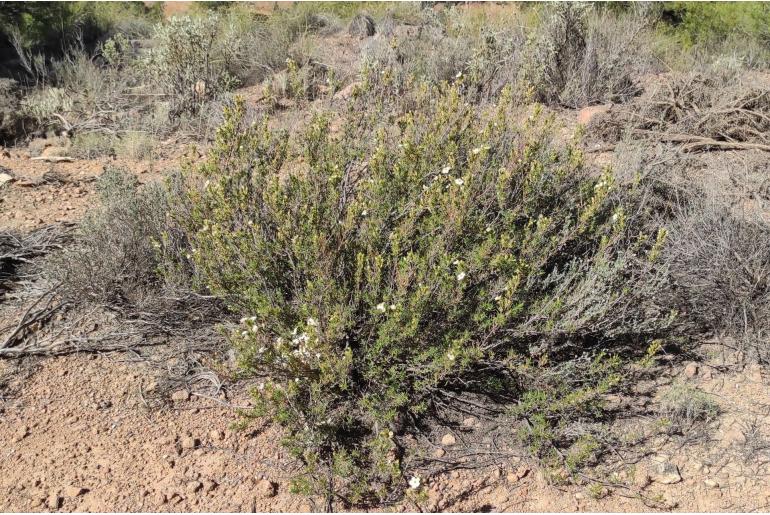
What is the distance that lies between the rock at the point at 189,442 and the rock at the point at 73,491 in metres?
0.45

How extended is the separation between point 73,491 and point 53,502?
0.27 ft

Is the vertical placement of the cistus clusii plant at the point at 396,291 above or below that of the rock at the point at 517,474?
above

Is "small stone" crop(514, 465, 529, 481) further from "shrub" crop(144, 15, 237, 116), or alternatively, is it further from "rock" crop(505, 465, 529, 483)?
"shrub" crop(144, 15, 237, 116)

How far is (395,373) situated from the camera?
114 inches

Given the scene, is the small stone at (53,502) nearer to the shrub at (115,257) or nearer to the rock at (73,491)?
the rock at (73,491)

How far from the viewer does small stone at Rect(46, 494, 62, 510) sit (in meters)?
2.66

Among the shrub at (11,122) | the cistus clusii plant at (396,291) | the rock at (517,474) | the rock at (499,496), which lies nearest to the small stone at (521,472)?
the rock at (517,474)

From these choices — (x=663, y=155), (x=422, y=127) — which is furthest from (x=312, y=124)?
(x=663, y=155)

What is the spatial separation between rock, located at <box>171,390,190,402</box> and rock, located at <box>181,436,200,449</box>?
273mm

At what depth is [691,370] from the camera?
3449mm

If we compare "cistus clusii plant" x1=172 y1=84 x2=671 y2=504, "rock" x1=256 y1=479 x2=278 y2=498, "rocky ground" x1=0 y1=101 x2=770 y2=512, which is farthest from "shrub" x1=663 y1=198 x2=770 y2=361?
"rock" x1=256 y1=479 x2=278 y2=498

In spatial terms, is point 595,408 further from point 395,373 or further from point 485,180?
point 485,180

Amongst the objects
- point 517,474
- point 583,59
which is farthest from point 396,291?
point 583,59

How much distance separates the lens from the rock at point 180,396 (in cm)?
325
